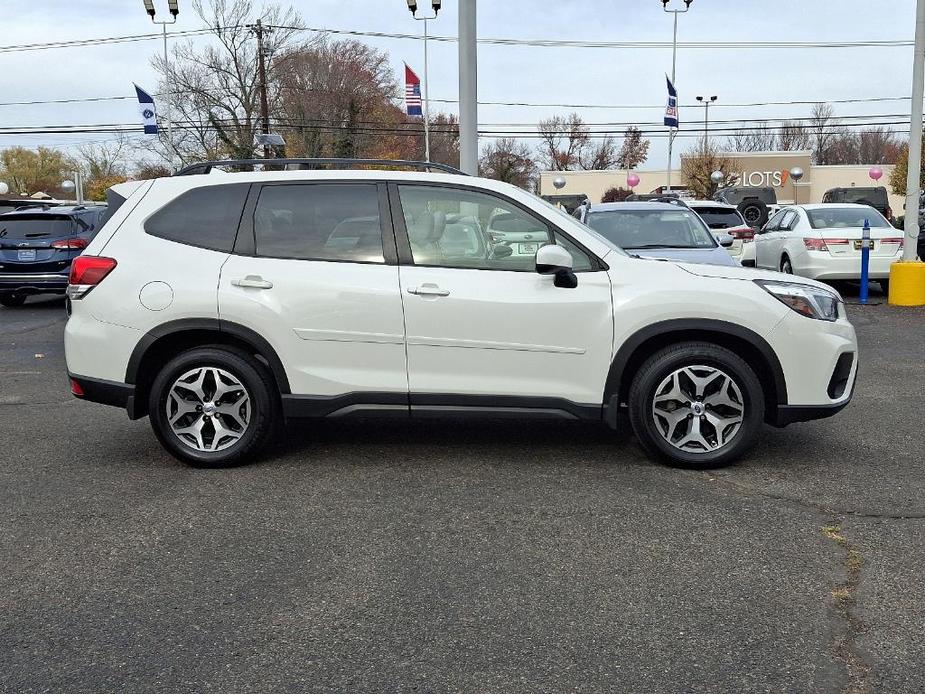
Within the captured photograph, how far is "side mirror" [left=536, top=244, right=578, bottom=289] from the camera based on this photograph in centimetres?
523

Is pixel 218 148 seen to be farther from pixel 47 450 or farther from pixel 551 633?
pixel 551 633

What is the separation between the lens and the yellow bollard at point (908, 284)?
1400 cm

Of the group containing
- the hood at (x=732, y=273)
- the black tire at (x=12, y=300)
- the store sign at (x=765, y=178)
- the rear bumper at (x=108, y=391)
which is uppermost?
the store sign at (x=765, y=178)

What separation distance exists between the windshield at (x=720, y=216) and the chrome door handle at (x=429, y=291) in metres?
12.8

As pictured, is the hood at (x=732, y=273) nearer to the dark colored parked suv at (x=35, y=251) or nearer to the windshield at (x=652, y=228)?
the windshield at (x=652, y=228)

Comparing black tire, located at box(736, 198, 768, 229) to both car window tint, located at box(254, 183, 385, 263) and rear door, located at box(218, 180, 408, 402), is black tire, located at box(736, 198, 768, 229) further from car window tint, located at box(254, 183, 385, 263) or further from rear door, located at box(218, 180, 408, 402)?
rear door, located at box(218, 180, 408, 402)

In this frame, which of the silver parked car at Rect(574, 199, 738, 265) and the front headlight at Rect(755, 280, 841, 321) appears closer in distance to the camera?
the front headlight at Rect(755, 280, 841, 321)

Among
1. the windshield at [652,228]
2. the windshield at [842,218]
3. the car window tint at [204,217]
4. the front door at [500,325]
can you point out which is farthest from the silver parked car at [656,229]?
the car window tint at [204,217]

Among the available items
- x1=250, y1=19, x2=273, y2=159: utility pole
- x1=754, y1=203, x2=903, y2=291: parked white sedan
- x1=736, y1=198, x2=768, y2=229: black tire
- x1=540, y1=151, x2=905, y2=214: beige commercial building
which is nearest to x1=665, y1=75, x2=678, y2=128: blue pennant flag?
x1=736, y1=198, x2=768, y2=229: black tire

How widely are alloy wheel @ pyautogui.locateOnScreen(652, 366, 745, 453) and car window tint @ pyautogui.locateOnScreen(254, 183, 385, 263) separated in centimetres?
183

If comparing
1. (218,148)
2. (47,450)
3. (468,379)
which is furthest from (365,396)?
(218,148)

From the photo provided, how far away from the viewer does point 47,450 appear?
20.5ft

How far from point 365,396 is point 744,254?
11151 millimetres

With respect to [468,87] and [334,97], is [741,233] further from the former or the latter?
[334,97]
